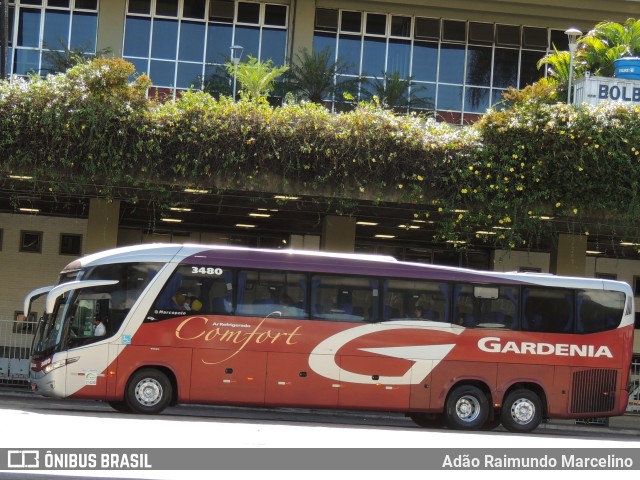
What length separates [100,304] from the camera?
806 inches

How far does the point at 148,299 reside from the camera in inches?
804

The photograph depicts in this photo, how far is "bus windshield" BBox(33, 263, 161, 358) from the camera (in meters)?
20.4

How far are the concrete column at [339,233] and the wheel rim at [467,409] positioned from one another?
855 cm

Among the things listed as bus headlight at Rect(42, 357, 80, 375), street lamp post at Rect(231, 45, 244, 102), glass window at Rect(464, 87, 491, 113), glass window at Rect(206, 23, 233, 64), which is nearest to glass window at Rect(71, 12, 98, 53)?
glass window at Rect(206, 23, 233, 64)

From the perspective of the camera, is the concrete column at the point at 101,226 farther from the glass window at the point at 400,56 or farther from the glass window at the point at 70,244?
the glass window at the point at 400,56

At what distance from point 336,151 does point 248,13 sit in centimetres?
1497

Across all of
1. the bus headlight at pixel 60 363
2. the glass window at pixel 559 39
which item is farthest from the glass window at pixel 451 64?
the bus headlight at pixel 60 363

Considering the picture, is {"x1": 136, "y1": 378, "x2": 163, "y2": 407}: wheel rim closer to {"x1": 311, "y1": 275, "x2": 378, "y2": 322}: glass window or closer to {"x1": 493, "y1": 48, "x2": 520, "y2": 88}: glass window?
{"x1": 311, "y1": 275, "x2": 378, "y2": 322}: glass window

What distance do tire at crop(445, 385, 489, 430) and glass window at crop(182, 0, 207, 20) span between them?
20.6 m

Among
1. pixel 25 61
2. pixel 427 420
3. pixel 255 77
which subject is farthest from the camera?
pixel 25 61

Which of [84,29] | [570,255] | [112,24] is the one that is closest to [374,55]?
[112,24]

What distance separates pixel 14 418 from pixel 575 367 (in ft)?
38.4

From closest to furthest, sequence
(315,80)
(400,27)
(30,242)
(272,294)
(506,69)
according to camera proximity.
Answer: (272,294) < (315,80) < (30,242) < (400,27) < (506,69)

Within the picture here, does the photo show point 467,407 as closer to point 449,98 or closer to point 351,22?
A: point 449,98
